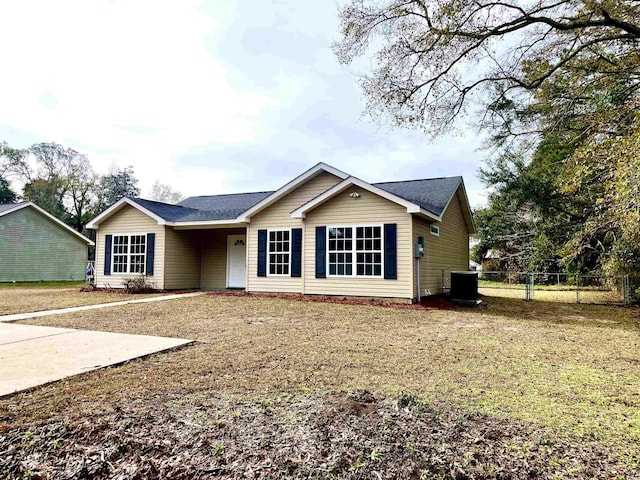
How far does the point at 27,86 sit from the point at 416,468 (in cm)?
1565

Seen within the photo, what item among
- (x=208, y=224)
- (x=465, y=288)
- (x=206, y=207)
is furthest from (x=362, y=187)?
(x=206, y=207)

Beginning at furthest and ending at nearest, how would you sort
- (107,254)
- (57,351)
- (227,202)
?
1. (227,202)
2. (107,254)
3. (57,351)

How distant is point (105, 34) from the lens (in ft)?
30.3

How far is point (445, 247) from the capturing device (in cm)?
1409

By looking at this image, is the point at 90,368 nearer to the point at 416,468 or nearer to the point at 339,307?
the point at 416,468

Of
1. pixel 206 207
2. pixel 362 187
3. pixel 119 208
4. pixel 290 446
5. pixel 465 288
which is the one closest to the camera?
pixel 290 446

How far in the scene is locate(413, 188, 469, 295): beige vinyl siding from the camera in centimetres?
1181

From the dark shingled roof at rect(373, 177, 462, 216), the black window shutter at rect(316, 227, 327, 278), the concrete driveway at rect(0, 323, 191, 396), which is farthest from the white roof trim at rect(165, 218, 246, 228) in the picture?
the concrete driveway at rect(0, 323, 191, 396)

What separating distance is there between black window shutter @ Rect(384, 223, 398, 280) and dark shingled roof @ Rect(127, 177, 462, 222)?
172 centimetres

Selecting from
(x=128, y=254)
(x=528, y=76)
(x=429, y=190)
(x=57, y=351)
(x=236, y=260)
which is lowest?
(x=57, y=351)

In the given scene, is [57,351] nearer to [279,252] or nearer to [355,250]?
[355,250]

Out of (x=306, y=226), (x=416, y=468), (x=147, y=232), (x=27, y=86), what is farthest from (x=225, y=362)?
(x=27, y=86)

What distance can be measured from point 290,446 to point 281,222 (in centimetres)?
1066

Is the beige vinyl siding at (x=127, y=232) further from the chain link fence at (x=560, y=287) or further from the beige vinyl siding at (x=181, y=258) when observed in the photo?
the chain link fence at (x=560, y=287)
